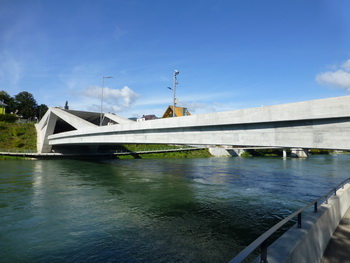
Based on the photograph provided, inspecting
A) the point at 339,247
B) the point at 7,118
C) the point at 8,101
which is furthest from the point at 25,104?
the point at 339,247

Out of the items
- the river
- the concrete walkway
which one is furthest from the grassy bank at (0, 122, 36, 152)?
the concrete walkway

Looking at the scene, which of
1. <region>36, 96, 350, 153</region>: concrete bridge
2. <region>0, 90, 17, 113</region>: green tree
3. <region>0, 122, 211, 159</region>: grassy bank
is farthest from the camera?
<region>0, 90, 17, 113</region>: green tree

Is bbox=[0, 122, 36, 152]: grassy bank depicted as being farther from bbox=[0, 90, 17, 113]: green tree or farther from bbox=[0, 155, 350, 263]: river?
bbox=[0, 90, 17, 113]: green tree

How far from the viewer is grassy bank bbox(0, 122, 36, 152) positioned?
4893cm

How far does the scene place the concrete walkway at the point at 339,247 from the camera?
588 centimetres

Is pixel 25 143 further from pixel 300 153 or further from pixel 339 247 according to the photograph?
pixel 300 153

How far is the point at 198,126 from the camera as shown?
1598cm

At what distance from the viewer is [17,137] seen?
174 ft

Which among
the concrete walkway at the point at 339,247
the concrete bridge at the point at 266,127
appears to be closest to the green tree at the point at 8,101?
the concrete bridge at the point at 266,127

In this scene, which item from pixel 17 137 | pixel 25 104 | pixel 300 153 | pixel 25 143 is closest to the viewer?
pixel 25 143

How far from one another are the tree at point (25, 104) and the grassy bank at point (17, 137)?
4090 centimetres

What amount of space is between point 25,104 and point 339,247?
112460 millimetres

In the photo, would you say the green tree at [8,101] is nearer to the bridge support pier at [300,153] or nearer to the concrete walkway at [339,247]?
the bridge support pier at [300,153]

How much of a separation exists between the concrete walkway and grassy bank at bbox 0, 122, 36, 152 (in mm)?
52074
